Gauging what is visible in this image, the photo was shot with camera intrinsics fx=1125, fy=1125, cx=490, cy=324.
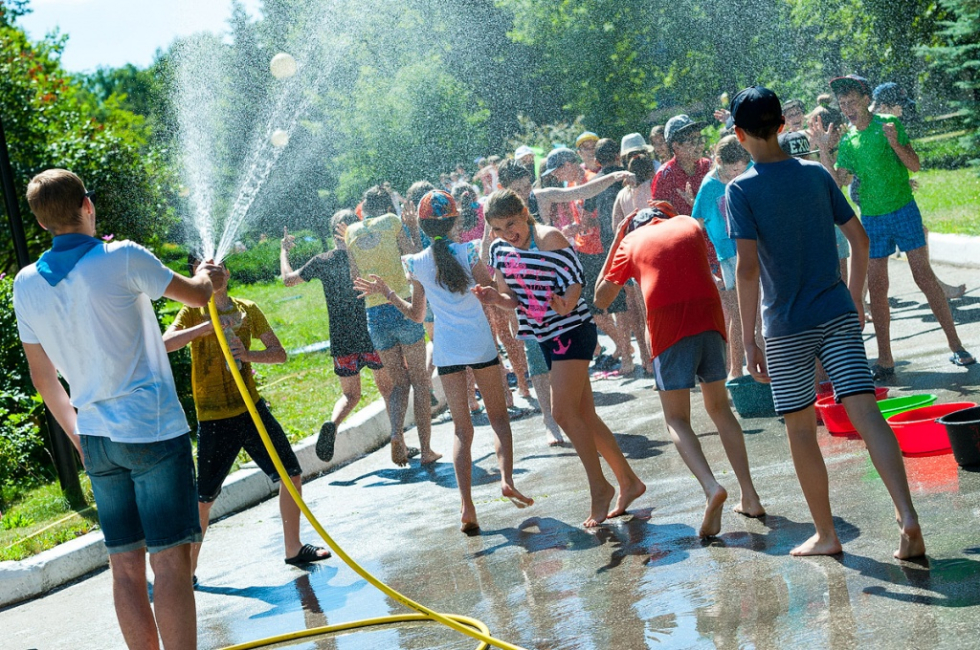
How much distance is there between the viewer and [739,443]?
5.52m

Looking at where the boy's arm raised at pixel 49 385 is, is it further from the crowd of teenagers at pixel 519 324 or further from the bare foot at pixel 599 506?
the bare foot at pixel 599 506

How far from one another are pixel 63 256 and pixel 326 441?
452cm

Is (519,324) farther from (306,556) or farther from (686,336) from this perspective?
(306,556)

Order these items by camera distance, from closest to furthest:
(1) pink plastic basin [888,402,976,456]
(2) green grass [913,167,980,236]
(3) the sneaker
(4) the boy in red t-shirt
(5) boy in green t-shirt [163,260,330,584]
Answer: (4) the boy in red t-shirt
(1) pink plastic basin [888,402,976,456]
(5) boy in green t-shirt [163,260,330,584]
(3) the sneaker
(2) green grass [913,167,980,236]

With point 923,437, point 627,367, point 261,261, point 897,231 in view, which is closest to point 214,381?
point 923,437

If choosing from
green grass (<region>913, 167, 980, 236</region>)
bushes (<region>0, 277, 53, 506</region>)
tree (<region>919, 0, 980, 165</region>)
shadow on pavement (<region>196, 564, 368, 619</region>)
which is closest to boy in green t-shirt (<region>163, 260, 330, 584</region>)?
shadow on pavement (<region>196, 564, 368, 619</region>)

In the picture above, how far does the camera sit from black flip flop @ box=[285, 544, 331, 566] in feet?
21.5

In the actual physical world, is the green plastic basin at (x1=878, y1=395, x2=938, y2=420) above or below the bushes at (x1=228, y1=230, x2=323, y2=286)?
below

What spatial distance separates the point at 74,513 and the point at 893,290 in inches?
328

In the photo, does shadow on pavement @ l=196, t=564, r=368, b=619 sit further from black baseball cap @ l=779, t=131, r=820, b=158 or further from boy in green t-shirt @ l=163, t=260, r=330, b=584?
black baseball cap @ l=779, t=131, r=820, b=158

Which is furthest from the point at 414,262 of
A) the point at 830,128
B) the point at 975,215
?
the point at 975,215

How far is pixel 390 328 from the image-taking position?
8609 mm

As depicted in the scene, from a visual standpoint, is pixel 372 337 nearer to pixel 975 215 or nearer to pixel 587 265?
pixel 587 265

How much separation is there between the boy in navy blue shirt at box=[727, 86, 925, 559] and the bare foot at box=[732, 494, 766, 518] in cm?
75
